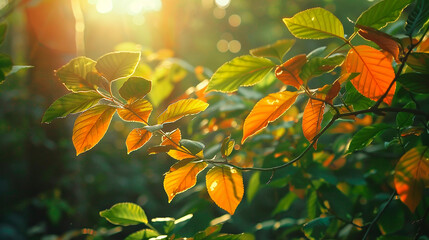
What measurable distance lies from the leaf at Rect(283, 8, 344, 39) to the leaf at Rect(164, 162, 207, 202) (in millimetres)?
273

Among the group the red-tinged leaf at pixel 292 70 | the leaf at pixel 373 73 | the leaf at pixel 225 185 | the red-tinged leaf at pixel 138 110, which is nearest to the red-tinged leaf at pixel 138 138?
the red-tinged leaf at pixel 138 110

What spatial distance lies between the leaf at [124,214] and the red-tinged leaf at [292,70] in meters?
0.39

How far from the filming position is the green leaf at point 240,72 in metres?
0.53

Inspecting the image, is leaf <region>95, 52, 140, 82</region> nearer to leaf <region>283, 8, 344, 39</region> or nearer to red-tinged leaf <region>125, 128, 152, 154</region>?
red-tinged leaf <region>125, 128, 152, 154</region>

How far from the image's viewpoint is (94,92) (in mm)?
507

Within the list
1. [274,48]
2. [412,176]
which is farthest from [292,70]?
[412,176]

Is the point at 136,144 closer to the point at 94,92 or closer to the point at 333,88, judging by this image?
the point at 94,92

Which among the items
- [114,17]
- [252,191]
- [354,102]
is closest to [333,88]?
[354,102]

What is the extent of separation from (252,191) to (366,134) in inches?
26.1

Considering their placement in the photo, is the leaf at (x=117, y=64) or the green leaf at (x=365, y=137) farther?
the green leaf at (x=365, y=137)

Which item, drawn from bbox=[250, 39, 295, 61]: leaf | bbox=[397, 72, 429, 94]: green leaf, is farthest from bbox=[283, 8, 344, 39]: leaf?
bbox=[397, 72, 429, 94]: green leaf

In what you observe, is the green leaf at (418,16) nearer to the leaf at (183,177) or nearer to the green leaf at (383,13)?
the green leaf at (383,13)

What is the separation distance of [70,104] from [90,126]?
0.16 ft

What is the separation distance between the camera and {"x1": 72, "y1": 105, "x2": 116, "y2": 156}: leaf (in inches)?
20.4
